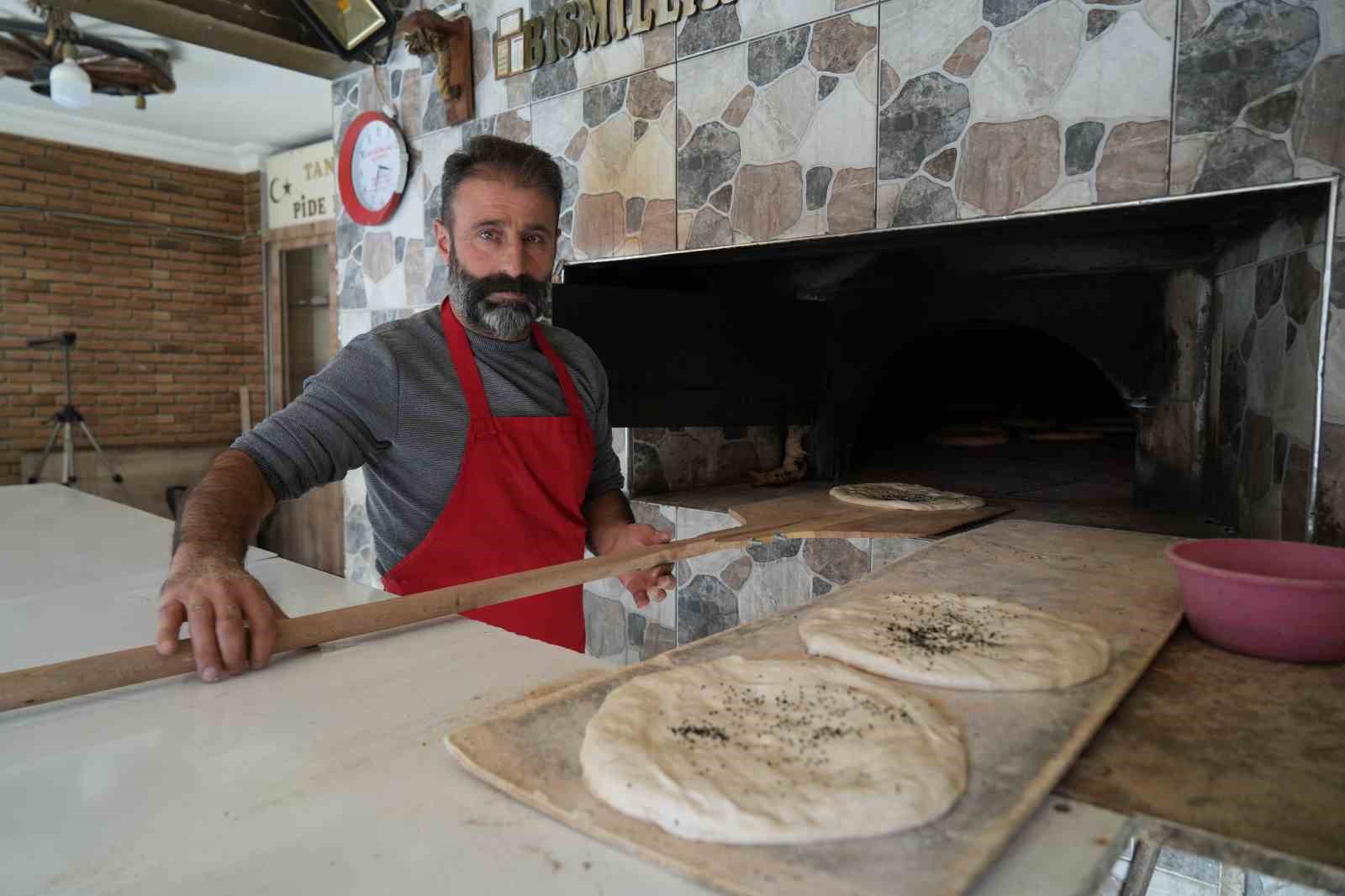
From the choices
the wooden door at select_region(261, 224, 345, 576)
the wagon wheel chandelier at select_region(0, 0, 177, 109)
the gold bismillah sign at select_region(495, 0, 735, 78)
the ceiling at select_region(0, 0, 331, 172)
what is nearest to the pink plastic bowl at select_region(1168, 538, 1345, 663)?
the gold bismillah sign at select_region(495, 0, 735, 78)

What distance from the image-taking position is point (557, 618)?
1.82m

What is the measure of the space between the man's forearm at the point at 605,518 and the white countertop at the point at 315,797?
83 cm

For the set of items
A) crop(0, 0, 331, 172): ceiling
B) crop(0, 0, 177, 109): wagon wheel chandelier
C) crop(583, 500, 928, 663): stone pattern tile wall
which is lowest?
crop(583, 500, 928, 663): stone pattern tile wall

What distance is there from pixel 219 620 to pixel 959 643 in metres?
0.85

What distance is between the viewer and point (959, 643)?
0.96 m

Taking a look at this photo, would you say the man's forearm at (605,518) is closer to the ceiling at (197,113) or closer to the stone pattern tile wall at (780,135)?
the stone pattern tile wall at (780,135)

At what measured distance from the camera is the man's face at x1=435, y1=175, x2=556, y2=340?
5.98 ft

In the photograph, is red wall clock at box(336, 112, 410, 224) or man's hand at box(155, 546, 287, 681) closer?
man's hand at box(155, 546, 287, 681)

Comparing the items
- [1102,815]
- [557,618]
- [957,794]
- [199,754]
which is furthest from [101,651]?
[1102,815]

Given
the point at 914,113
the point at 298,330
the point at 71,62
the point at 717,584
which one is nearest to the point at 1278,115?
the point at 914,113

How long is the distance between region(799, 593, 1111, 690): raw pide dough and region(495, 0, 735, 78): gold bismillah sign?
1793mm

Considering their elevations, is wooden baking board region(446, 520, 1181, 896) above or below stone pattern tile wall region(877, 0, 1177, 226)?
below

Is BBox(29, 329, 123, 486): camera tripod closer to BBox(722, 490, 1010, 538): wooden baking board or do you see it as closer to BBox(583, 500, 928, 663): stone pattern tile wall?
BBox(583, 500, 928, 663): stone pattern tile wall

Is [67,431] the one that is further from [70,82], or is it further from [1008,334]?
[1008,334]
